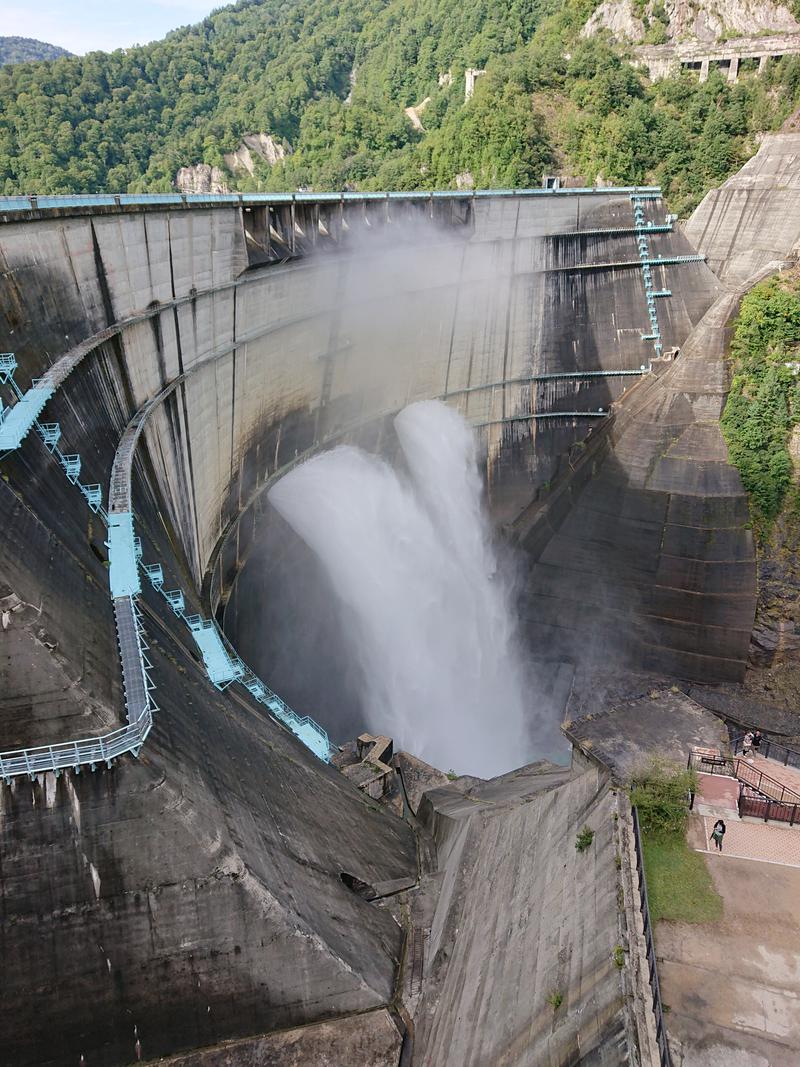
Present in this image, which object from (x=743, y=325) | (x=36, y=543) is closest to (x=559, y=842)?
(x=36, y=543)

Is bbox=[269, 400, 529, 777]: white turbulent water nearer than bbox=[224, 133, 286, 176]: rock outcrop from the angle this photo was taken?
Yes

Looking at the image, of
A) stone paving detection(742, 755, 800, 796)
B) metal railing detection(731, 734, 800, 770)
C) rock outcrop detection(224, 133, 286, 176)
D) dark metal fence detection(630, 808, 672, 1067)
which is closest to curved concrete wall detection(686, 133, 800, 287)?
metal railing detection(731, 734, 800, 770)

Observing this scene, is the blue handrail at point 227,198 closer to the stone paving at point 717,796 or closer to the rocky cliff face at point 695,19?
the rocky cliff face at point 695,19

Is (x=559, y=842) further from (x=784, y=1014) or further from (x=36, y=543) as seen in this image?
(x=36, y=543)

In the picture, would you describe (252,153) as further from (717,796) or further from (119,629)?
(717,796)

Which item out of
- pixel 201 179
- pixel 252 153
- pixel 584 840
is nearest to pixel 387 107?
pixel 252 153

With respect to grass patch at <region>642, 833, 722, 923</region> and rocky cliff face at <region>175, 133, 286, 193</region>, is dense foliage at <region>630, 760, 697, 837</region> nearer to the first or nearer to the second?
grass patch at <region>642, 833, 722, 923</region>
